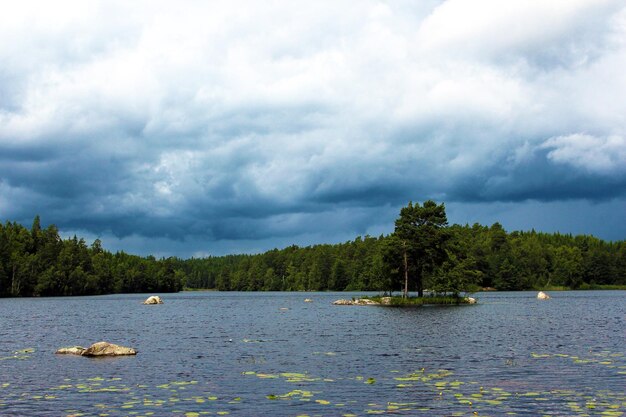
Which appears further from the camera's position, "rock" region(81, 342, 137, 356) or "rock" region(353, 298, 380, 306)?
"rock" region(353, 298, 380, 306)

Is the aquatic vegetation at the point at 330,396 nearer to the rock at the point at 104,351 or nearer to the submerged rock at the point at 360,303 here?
the rock at the point at 104,351

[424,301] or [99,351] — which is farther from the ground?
[424,301]

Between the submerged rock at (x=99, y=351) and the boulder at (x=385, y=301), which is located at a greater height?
the boulder at (x=385, y=301)

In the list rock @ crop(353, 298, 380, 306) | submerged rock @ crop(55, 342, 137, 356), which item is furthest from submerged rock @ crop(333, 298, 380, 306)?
submerged rock @ crop(55, 342, 137, 356)

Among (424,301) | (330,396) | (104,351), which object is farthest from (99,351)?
(424,301)

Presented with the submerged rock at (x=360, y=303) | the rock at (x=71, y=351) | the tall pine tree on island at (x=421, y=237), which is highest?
the tall pine tree on island at (x=421, y=237)

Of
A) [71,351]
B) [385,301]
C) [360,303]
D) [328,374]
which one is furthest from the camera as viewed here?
[360,303]

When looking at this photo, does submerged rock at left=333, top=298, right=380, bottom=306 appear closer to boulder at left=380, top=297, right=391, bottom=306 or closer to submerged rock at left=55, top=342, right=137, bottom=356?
boulder at left=380, top=297, right=391, bottom=306

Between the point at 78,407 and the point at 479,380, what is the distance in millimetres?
22683

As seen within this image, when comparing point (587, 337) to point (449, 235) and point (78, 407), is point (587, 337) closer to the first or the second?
point (78, 407)

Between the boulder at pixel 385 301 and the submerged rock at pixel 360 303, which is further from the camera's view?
the submerged rock at pixel 360 303

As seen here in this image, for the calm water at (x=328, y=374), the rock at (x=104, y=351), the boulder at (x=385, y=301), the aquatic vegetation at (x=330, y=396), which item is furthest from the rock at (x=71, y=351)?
the boulder at (x=385, y=301)

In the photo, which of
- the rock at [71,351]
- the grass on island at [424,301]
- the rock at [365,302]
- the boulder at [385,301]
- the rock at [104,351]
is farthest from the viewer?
the rock at [365,302]

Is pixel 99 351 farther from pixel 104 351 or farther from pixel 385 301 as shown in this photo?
pixel 385 301
